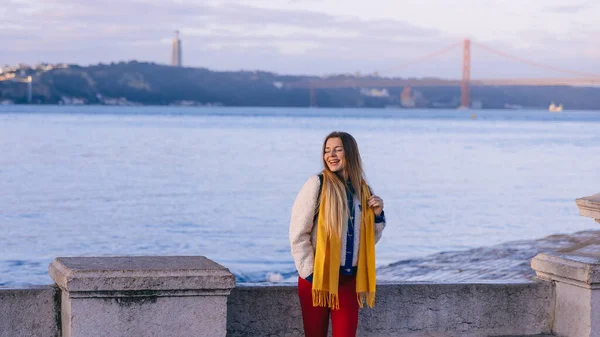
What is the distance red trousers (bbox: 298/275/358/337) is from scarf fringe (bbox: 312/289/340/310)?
0.05m

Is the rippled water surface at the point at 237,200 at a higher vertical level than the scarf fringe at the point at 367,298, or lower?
lower

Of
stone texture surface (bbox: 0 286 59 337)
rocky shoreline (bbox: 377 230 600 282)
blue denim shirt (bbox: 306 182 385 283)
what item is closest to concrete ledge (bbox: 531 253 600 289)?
blue denim shirt (bbox: 306 182 385 283)

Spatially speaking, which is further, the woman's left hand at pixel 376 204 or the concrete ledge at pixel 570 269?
the concrete ledge at pixel 570 269

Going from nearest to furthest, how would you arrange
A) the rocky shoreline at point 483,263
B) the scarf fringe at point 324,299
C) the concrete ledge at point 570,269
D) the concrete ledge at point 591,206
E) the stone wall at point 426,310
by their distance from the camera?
1. the scarf fringe at point 324,299
2. the stone wall at point 426,310
3. the concrete ledge at point 570,269
4. the concrete ledge at point 591,206
5. the rocky shoreline at point 483,263

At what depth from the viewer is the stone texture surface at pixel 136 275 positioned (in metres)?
3.90

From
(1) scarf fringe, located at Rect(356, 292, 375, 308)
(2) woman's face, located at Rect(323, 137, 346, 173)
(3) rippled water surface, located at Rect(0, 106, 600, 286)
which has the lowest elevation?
(3) rippled water surface, located at Rect(0, 106, 600, 286)

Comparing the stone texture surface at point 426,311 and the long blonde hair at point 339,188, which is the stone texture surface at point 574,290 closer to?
the stone texture surface at point 426,311

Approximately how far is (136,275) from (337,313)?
2.74 ft

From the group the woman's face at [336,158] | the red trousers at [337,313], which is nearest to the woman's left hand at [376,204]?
the woman's face at [336,158]

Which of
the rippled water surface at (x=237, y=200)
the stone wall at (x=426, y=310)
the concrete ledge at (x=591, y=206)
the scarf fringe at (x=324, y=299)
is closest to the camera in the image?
the scarf fringe at (x=324, y=299)

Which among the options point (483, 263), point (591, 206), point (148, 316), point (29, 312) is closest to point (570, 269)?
point (591, 206)

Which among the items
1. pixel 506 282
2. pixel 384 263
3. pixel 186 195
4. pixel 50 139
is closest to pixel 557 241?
pixel 384 263

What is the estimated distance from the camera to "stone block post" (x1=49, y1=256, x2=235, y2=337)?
3928 millimetres

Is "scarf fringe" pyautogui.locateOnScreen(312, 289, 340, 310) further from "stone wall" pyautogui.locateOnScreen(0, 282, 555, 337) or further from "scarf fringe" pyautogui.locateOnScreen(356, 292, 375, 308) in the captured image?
"stone wall" pyautogui.locateOnScreen(0, 282, 555, 337)
